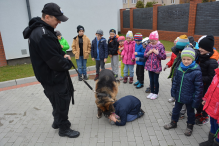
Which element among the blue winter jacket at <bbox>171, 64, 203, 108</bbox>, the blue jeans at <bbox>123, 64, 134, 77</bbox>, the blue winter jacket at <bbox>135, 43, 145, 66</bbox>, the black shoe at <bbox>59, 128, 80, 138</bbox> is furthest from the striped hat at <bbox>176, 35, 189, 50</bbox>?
the black shoe at <bbox>59, 128, 80, 138</bbox>

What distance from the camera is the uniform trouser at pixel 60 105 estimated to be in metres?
2.94

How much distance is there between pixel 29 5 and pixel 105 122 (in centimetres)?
737

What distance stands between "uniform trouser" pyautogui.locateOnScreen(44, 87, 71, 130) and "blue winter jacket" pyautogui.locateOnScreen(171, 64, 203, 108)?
2.19 meters

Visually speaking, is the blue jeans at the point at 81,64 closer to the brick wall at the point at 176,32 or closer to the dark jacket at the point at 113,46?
the dark jacket at the point at 113,46

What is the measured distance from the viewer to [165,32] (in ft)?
51.8

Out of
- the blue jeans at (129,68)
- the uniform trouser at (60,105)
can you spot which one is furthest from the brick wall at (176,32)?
the uniform trouser at (60,105)

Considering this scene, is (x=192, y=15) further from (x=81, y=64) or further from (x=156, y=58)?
(x=81, y=64)

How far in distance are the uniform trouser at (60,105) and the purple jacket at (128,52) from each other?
3.18 m

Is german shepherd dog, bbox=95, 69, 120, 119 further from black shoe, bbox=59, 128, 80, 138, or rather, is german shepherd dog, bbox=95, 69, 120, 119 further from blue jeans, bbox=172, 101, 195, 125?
A: blue jeans, bbox=172, 101, 195, 125

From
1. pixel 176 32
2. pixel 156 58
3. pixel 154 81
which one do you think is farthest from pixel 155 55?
pixel 176 32

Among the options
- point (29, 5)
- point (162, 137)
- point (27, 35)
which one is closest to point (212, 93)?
point (162, 137)

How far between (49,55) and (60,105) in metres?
1.00

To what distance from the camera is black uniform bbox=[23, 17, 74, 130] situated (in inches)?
99.8

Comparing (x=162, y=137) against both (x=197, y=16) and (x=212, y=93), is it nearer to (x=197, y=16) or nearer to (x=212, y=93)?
(x=212, y=93)
